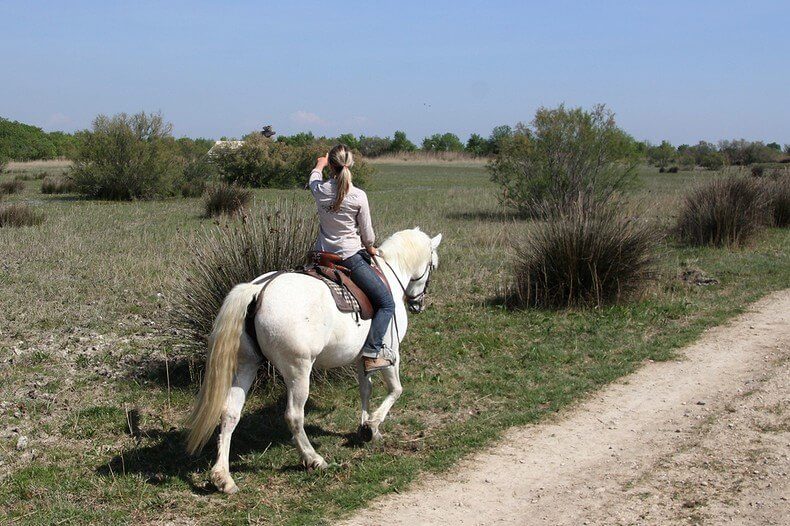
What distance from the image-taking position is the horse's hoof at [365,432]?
5.82m

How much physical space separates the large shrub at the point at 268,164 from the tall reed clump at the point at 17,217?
13.3 m

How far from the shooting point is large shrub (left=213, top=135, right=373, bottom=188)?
101 ft

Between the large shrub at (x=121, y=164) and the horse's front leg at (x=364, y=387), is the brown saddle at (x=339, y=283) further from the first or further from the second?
the large shrub at (x=121, y=164)

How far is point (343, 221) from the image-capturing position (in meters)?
5.60

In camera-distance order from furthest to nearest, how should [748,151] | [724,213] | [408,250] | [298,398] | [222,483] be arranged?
[748,151] < [724,213] < [408,250] < [298,398] < [222,483]

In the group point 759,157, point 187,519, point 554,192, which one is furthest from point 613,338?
point 759,157

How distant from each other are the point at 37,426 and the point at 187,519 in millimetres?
2163

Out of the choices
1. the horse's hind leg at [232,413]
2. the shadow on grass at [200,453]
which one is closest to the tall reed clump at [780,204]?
the shadow on grass at [200,453]

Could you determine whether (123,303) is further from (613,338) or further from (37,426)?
(613,338)

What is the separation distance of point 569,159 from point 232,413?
Result: 16125mm

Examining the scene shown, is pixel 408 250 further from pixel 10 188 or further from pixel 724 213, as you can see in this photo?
pixel 10 188

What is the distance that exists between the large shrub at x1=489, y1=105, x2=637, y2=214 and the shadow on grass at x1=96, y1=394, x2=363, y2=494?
45.3ft

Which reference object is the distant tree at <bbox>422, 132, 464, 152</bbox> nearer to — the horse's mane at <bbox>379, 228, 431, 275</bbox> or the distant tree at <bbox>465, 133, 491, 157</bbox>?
the distant tree at <bbox>465, 133, 491, 157</bbox>

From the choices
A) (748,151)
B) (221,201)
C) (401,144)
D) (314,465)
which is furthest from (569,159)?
(401,144)
